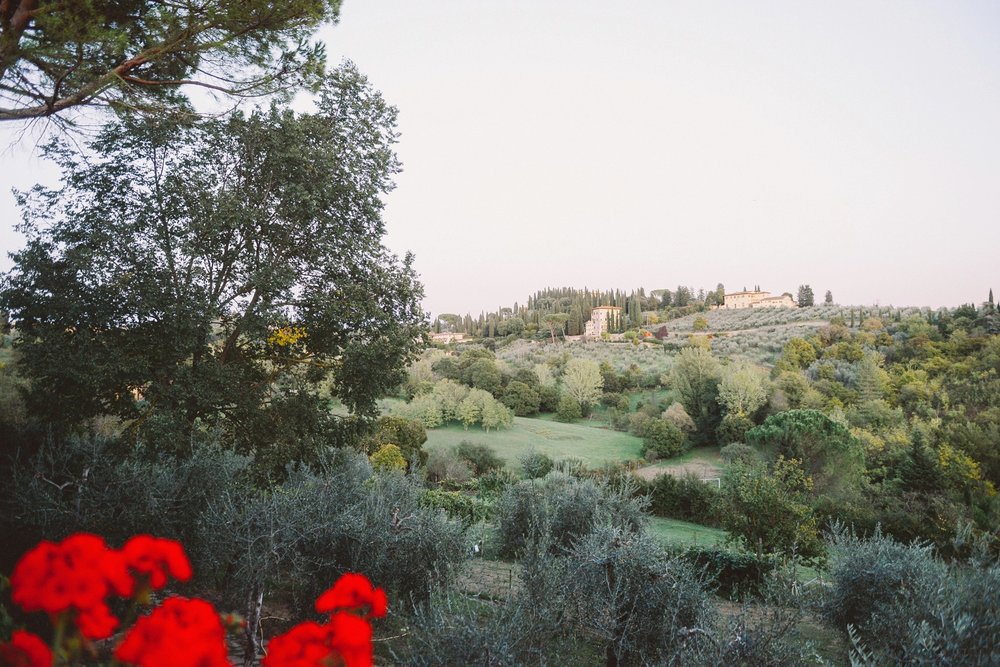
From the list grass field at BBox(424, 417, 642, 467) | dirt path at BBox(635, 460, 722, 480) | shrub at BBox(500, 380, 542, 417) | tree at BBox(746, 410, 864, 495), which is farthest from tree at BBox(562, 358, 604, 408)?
tree at BBox(746, 410, 864, 495)

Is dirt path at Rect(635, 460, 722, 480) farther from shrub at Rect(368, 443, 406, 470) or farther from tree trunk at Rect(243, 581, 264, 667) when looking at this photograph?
tree trunk at Rect(243, 581, 264, 667)

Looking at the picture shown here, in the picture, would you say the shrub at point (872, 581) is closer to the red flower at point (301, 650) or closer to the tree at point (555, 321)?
the red flower at point (301, 650)

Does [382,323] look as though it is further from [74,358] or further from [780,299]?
[780,299]

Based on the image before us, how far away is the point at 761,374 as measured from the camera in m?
42.8

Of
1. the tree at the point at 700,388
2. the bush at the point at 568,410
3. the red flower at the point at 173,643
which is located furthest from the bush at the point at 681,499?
the bush at the point at 568,410

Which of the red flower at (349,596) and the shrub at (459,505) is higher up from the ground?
the red flower at (349,596)

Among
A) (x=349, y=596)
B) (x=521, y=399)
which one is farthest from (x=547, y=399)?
(x=349, y=596)

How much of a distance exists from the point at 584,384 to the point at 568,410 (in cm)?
399

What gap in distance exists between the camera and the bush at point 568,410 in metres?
46.4

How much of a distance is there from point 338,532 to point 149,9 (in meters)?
7.09

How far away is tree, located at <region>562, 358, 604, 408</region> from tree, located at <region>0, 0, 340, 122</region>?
140 ft

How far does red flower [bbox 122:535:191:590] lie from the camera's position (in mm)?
1580

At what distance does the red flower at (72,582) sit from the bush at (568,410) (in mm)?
45792

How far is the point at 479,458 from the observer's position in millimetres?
30625
